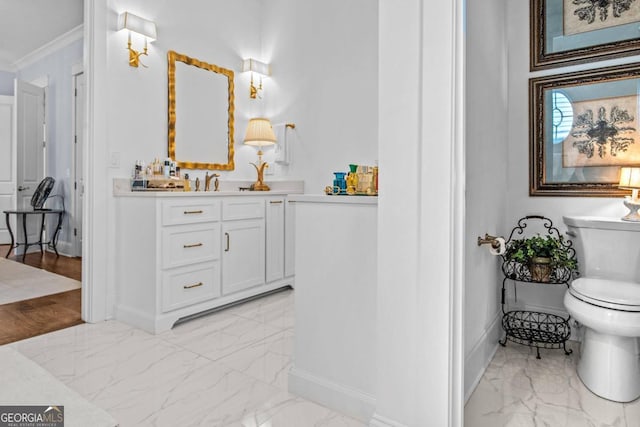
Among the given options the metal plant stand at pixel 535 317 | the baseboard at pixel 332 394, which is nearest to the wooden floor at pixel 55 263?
the baseboard at pixel 332 394

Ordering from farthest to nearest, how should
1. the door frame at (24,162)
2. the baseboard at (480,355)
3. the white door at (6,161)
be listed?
1. the white door at (6,161)
2. the door frame at (24,162)
3. the baseboard at (480,355)

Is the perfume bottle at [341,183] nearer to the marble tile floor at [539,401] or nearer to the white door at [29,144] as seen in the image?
the marble tile floor at [539,401]

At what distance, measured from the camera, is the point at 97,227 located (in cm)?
268

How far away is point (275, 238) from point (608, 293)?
2.34 metres

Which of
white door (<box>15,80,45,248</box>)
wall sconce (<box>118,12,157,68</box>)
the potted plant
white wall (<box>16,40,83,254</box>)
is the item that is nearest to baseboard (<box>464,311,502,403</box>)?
the potted plant

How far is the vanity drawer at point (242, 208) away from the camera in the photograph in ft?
9.62

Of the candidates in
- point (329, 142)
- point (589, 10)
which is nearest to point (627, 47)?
point (589, 10)

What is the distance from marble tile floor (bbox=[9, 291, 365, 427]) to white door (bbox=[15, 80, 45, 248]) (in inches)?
159

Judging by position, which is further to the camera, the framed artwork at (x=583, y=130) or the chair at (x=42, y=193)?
the chair at (x=42, y=193)

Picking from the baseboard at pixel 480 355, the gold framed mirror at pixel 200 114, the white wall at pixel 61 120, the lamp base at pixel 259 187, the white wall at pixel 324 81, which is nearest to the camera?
the baseboard at pixel 480 355

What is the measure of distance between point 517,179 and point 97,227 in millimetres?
2799

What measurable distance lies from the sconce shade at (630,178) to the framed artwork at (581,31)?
0.66 meters

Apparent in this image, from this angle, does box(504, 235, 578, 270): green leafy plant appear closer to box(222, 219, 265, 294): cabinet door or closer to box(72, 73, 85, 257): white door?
box(222, 219, 265, 294): cabinet door

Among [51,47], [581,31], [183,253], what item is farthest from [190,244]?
[51,47]
